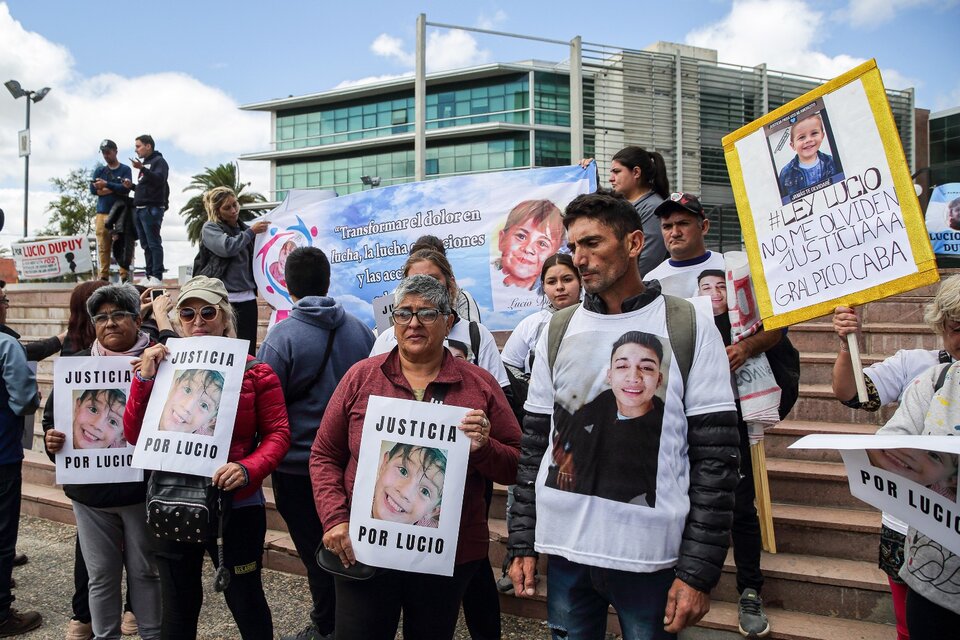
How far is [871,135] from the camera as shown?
2869mm

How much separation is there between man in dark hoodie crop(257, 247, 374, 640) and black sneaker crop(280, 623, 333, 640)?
435 millimetres

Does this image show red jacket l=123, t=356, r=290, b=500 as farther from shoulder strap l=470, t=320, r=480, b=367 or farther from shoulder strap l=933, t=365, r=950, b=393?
shoulder strap l=933, t=365, r=950, b=393

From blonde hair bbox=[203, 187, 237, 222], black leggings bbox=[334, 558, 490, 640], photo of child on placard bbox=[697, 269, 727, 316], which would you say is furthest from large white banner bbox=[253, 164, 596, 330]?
black leggings bbox=[334, 558, 490, 640]

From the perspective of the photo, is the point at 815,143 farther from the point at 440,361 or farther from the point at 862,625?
the point at 862,625

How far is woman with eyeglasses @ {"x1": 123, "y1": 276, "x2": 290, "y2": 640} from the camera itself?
3.04 metres

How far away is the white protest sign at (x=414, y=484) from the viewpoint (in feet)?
8.36

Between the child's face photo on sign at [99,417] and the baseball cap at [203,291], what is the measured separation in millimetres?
767

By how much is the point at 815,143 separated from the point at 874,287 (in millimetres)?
650

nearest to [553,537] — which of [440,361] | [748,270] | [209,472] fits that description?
[440,361]

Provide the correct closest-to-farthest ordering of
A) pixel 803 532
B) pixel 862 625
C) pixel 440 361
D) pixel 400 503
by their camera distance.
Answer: pixel 400 503
pixel 440 361
pixel 862 625
pixel 803 532

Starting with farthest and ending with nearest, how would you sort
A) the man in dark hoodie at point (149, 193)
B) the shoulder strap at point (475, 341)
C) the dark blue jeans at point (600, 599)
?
the man in dark hoodie at point (149, 193) < the shoulder strap at point (475, 341) < the dark blue jeans at point (600, 599)

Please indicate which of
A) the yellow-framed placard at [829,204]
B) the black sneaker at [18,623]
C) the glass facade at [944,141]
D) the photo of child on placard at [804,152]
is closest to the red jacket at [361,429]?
the yellow-framed placard at [829,204]

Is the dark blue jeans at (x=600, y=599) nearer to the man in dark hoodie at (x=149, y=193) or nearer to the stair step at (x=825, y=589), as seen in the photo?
the stair step at (x=825, y=589)

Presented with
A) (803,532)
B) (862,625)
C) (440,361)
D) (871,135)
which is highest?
(871,135)
